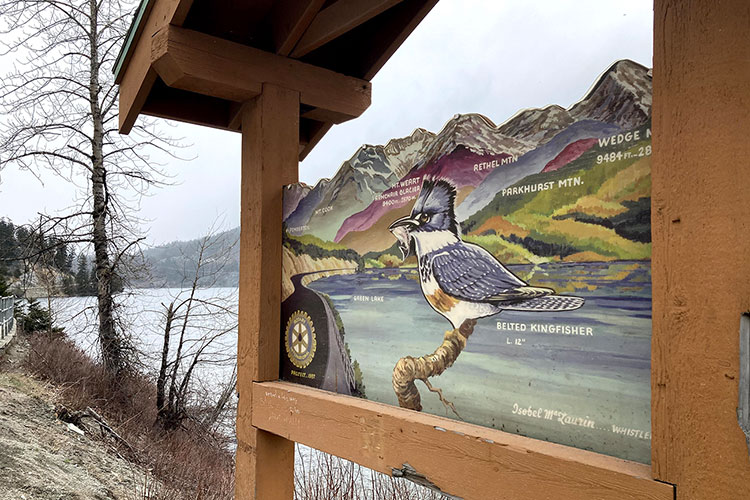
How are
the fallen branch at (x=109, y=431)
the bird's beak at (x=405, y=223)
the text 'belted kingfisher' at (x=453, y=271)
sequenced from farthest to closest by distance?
the fallen branch at (x=109, y=431), the bird's beak at (x=405, y=223), the text 'belted kingfisher' at (x=453, y=271)

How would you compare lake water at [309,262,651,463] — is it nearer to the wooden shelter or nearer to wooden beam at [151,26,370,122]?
the wooden shelter

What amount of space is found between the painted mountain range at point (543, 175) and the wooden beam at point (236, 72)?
784mm

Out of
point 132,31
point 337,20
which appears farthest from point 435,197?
point 132,31

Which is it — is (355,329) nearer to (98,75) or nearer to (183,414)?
(183,414)

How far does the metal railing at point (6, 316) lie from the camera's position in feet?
37.7

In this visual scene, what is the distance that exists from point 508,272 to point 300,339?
109 centimetres

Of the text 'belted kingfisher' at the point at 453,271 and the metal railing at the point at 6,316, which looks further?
the metal railing at the point at 6,316

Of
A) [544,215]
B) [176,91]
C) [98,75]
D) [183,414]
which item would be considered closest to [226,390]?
[183,414]

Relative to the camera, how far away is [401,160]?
1852 millimetres

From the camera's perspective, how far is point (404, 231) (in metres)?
1.82

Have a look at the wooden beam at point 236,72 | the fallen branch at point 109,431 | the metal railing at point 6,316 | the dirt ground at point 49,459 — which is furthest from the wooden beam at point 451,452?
the metal railing at point 6,316

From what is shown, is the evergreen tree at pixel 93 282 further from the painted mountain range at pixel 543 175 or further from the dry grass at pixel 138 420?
the painted mountain range at pixel 543 175

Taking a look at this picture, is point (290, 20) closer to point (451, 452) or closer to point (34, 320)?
point (451, 452)

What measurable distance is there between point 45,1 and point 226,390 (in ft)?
23.4
